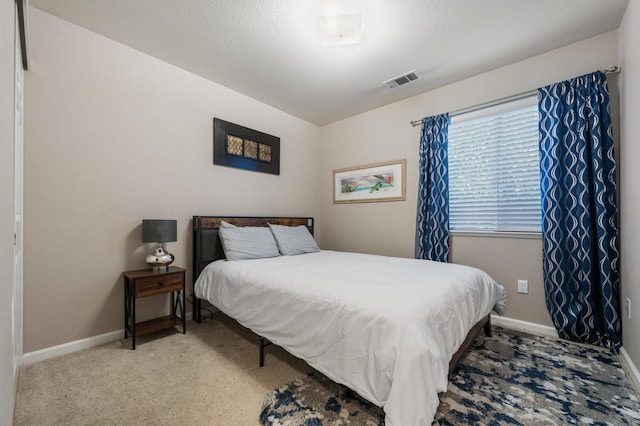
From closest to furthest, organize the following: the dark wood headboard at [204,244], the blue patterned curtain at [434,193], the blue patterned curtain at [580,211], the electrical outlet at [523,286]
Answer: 1. the blue patterned curtain at [580,211]
2. the electrical outlet at [523,286]
3. the dark wood headboard at [204,244]
4. the blue patterned curtain at [434,193]

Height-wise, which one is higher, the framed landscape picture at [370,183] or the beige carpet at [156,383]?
the framed landscape picture at [370,183]

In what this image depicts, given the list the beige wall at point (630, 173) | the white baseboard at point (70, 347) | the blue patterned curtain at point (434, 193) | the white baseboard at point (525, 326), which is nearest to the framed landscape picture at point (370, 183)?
the blue patterned curtain at point (434, 193)

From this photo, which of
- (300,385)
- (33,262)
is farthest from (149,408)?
(33,262)

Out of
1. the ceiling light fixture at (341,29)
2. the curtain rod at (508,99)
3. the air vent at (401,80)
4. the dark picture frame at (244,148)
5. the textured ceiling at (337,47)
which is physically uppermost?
the textured ceiling at (337,47)

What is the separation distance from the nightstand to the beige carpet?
0.40 feet

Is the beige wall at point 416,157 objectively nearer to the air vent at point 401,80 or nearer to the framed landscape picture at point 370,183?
the framed landscape picture at point 370,183

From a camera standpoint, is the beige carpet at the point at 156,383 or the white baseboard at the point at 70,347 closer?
the beige carpet at the point at 156,383

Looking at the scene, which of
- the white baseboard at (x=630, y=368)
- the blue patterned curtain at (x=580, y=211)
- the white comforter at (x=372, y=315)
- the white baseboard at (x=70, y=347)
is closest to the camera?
the white comforter at (x=372, y=315)

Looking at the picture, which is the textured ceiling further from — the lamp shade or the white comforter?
the white comforter

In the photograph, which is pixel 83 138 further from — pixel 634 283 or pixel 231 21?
pixel 634 283

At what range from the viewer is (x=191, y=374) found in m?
1.84

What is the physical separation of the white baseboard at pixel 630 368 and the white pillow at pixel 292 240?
2.71 meters

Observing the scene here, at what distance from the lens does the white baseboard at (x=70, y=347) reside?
6.42ft

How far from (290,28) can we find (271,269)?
1.96 meters
